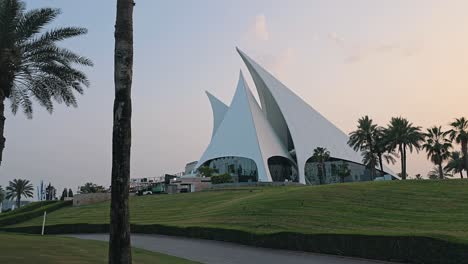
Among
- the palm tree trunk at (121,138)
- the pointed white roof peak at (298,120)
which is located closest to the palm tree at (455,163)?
the pointed white roof peak at (298,120)

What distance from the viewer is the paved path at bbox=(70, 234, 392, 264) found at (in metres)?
12.3

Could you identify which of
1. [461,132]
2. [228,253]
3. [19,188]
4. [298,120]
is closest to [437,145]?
[461,132]

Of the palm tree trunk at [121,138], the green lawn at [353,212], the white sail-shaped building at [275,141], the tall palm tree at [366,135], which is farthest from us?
the white sail-shaped building at [275,141]

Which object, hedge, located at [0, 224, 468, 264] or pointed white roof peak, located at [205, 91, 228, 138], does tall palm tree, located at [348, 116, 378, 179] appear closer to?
pointed white roof peak, located at [205, 91, 228, 138]

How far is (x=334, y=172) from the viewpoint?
69.3 m

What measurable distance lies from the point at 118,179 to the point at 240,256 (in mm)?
7648

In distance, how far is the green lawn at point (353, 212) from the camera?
52.4 feet

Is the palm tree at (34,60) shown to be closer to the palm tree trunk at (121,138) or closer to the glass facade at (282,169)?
the palm tree trunk at (121,138)

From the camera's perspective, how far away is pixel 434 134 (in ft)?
163

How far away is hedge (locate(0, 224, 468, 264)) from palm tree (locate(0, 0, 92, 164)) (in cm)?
741

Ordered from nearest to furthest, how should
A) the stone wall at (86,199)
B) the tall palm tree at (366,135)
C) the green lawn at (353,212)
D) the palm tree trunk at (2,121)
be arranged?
the palm tree trunk at (2,121)
the green lawn at (353,212)
the stone wall at (86,199)
the tall palm tree at (366,135)

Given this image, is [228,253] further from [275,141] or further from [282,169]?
[282,169]

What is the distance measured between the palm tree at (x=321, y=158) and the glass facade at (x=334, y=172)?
3.53 feet

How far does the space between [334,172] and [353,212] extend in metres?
51.2
